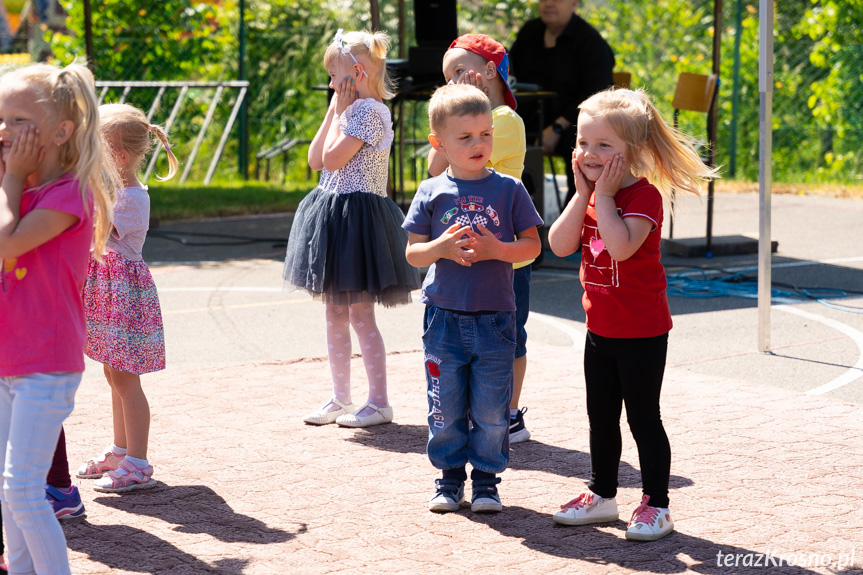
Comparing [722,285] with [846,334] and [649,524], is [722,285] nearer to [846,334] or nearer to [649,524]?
[846,334]

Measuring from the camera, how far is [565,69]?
10273mm

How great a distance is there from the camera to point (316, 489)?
414 centimetres

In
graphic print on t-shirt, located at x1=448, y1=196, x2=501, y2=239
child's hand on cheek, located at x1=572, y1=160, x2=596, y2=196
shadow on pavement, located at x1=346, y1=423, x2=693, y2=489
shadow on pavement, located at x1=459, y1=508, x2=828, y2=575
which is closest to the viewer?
shadow on pavement, located at x1=459, y1=508, x2=828, y2=575

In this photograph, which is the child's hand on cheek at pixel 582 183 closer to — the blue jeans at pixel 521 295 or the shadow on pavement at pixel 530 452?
the blue jeans at pixel 521 295

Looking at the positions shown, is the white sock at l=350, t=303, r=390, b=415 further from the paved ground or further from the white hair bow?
the white hair bow

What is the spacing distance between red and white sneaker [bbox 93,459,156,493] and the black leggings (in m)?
1.71

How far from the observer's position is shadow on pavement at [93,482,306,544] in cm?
368

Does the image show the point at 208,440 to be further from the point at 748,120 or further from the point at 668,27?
the point at 668,27

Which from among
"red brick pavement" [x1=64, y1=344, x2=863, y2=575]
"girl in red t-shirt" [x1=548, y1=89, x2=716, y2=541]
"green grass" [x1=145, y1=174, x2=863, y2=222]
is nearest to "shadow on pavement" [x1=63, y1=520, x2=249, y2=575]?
"red brick pavement" [x1=64, y1=344, x2=863, y2=575]

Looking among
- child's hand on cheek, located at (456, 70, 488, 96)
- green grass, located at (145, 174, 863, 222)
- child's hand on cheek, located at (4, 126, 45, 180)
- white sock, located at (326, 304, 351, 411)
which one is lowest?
white sock, located at (326, 304, 351, 411)

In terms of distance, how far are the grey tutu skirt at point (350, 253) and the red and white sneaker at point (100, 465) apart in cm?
118

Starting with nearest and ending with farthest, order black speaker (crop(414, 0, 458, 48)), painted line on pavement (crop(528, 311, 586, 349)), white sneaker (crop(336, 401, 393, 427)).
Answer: white sneaker (crop(336, 401, 393, 427)) → painted line on pavement (crop(528, 311, 586, 349)) → black speaker (crop(414, 0, 458, 48))

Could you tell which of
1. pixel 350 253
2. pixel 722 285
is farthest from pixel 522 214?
pixel 722 285

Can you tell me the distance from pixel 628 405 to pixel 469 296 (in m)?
0.67
